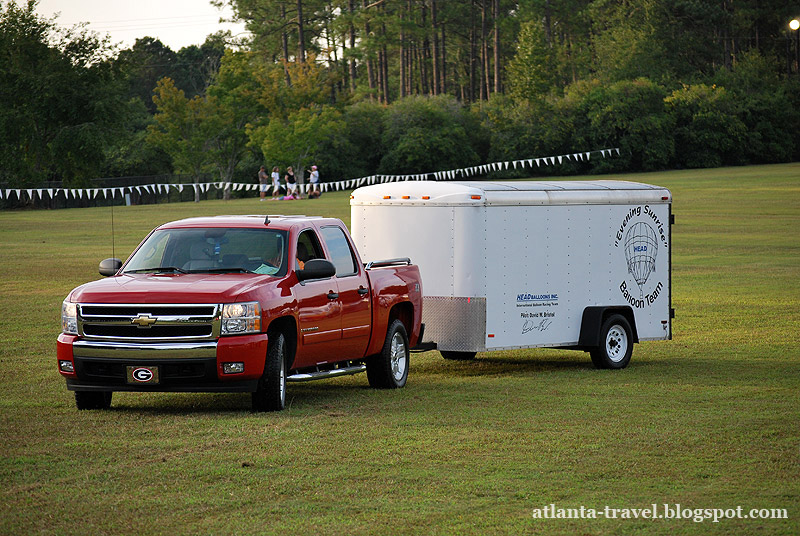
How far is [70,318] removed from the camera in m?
12.0

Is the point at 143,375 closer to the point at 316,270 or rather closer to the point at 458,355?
the point at 316,270

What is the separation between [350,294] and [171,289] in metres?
2.32


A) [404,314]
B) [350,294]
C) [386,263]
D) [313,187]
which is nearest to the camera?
[350,294]

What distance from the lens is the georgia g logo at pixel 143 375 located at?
458 inches

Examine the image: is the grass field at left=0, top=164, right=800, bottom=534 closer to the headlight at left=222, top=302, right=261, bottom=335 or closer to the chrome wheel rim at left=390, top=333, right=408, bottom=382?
the chrome wheel rim at left=390, top=333, right=408, bottom=382

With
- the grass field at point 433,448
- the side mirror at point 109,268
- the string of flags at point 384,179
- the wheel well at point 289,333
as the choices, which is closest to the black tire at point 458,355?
the grass field at point 433,448

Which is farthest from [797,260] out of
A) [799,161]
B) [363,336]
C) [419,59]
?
[419,59]

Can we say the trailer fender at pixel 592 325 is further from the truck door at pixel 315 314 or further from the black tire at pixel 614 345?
the truck door at pixel 315 314

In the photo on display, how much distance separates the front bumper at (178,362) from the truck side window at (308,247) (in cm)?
172

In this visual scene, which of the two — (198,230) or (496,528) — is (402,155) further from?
(496,528)

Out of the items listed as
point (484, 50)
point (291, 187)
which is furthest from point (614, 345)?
point (484, 50)
